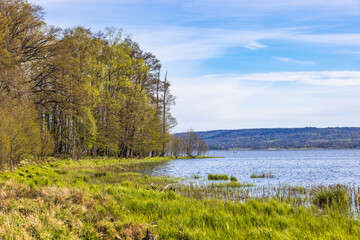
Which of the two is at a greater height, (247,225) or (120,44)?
(120,44)

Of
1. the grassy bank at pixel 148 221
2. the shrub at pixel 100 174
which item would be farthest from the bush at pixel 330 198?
the shrub at pixel 100 174

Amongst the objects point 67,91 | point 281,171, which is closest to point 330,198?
point 281,171

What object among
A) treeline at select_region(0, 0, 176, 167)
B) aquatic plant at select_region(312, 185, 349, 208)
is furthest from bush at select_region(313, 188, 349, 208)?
treeline at select_region(0, 0, 176, 167)

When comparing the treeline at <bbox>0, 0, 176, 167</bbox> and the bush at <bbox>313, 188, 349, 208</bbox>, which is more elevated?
the treeline at <bbox>0, 0, 176, 167</bbox>

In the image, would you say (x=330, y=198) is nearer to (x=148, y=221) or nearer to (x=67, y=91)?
(x=148, y=221)

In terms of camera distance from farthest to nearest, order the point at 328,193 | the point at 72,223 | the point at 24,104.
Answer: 1. the point at 24,104
2. the point at 328,193
3. the point at 72,223

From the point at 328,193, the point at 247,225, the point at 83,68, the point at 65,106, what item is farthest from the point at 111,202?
the point at 83,68

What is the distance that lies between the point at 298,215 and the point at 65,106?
77.0ft

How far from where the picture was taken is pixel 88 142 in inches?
1264

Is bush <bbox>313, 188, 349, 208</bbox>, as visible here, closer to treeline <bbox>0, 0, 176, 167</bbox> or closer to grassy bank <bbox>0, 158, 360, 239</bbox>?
grassy bank <bbox>0, 158, 360, 239</bbox>

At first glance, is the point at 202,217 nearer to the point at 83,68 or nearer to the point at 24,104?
the point at 24,104

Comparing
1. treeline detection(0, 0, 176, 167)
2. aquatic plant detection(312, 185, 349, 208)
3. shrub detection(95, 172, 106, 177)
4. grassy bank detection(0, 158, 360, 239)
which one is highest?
treeline detection(0, 0, 176, 167)

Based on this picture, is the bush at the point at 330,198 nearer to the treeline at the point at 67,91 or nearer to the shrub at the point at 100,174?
the shrub at the point at 100,174

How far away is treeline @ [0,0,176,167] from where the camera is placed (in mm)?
19422
